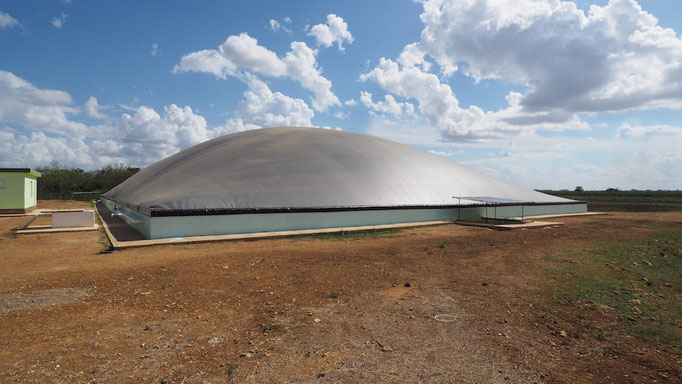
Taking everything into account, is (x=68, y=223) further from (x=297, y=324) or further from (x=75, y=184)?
(x=75, y=184)

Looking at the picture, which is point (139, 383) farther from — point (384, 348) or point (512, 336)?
point (512, 336)

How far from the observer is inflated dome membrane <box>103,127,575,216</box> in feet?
56.7

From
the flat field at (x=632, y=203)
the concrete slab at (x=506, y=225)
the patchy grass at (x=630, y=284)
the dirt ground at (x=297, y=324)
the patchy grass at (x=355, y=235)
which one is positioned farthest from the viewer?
the flat field at (x=632, y=203)

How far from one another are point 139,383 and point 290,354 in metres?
1.78

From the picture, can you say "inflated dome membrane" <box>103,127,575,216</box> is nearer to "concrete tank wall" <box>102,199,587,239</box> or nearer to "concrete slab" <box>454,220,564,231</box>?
"concrete tank wall" <box>102,199,587,239</box>

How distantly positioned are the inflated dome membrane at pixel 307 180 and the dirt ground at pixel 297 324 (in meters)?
6.31

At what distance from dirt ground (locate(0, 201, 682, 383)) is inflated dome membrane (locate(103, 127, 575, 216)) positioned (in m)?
6.31

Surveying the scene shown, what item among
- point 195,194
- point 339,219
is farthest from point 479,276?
point 195,194

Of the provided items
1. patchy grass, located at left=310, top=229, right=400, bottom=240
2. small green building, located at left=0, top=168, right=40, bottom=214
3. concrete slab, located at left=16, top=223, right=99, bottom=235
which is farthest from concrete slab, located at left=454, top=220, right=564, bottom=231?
small green building, located at left=0, top=168, right=40, bottom=214

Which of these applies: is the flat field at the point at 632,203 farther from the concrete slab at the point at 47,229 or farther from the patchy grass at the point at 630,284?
the concrete slab at the point at 47,229

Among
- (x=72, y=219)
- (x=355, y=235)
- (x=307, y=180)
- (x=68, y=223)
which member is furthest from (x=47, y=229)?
(x=355, y=235)

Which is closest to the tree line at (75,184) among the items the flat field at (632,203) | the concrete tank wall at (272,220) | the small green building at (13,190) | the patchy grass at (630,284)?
the small green building at (13,190)

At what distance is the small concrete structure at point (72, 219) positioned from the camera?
1786cm

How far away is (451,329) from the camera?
5.75m
